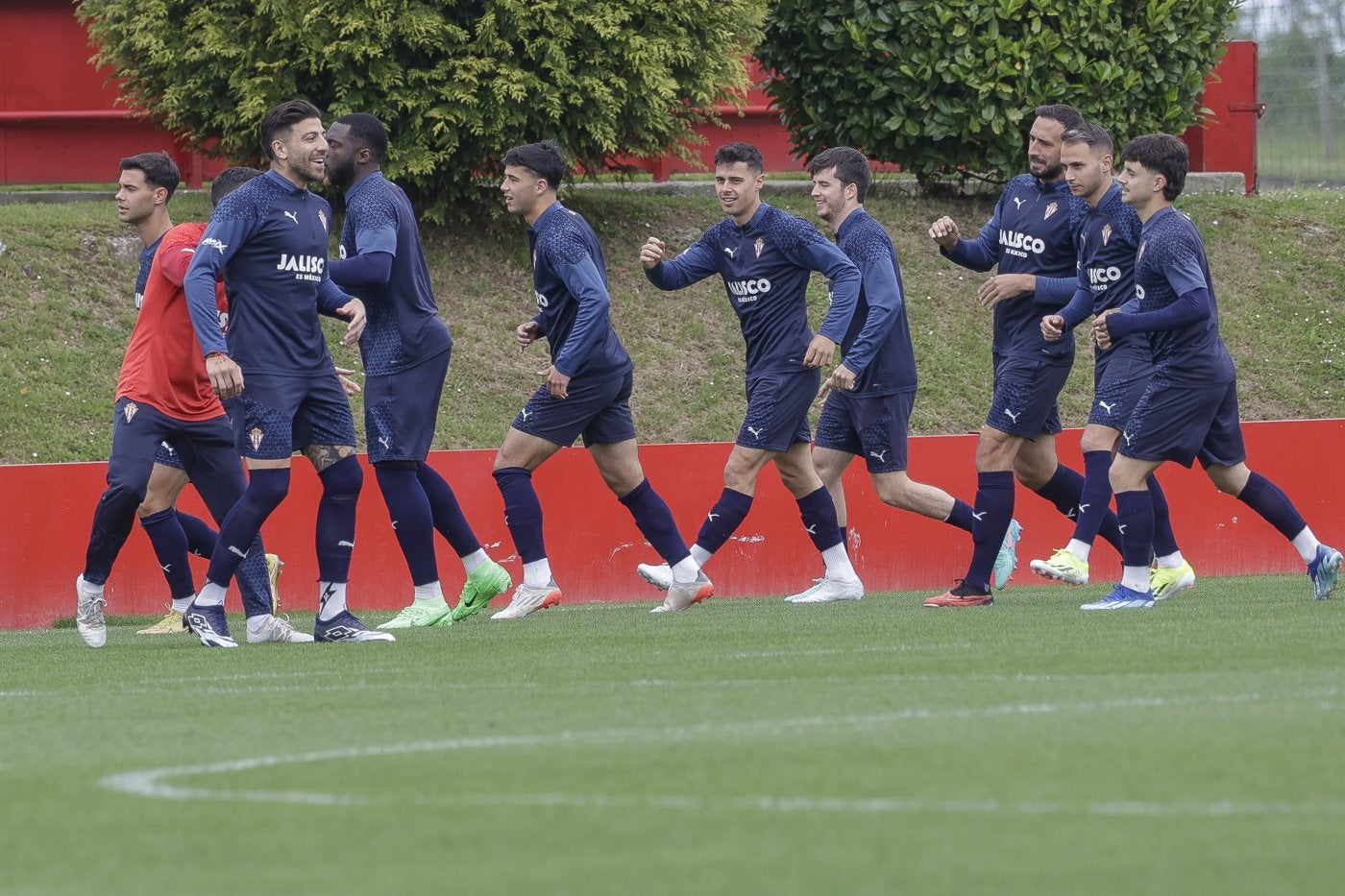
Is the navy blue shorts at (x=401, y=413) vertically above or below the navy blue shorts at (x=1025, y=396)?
above

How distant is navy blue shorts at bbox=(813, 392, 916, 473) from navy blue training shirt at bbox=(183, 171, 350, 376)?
307cm

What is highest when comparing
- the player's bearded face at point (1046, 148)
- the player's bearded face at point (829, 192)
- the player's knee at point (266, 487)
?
the player's bearded face at point (1046, 148)

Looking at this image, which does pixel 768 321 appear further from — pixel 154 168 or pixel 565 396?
pixel 154 168

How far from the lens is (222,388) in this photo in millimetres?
7879

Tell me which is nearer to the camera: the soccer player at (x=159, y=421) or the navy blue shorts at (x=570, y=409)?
the soccer player at (x=159, y=421)

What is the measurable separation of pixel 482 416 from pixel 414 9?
332 cm

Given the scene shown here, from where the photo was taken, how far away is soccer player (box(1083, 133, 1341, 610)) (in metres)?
8.84

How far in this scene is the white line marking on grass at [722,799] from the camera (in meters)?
4.11

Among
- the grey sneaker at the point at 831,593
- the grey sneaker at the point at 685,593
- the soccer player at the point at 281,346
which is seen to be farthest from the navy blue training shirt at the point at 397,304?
the grey sneaker at the point at 831,593

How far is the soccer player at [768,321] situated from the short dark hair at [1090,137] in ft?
4.04

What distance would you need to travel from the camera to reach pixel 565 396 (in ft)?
31.9

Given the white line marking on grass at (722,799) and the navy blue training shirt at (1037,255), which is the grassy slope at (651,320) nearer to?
the navy blue training shirt at (1037,255)

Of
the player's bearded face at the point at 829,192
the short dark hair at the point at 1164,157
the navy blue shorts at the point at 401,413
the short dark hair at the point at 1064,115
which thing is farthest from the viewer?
the player's bearded face at the point at 829,192

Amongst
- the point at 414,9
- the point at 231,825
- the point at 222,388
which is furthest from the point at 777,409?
the point at 414,9
